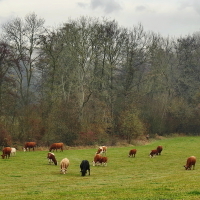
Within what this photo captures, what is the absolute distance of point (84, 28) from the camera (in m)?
52.2

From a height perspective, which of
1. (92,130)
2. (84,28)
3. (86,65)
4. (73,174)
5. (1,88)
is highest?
(84,28)

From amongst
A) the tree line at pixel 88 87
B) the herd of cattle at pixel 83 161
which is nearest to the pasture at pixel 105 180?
the herd of cattle at pixel 83 161

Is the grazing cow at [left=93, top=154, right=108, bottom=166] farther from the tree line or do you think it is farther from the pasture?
the tree line

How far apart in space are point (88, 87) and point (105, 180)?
3440cm

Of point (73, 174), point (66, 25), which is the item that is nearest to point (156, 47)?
point (66, 25)

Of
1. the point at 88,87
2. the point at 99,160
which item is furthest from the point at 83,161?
the point at 88,87

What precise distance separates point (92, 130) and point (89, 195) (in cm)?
3700

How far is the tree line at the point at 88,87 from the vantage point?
45.8 metres

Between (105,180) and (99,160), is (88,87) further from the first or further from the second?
(105,180)

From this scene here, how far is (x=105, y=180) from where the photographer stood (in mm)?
19859

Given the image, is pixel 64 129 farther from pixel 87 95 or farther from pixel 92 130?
pixel 87 95

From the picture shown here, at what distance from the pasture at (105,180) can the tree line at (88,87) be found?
14.1m

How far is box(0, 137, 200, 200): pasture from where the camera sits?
13023 mm

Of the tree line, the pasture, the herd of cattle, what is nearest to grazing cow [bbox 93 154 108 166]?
the herd of cattle
